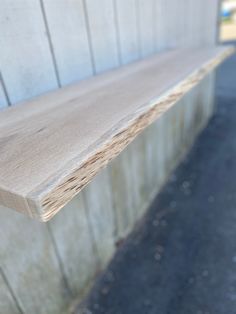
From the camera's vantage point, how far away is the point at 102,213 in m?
1.25

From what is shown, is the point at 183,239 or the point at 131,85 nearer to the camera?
the point at 131,85

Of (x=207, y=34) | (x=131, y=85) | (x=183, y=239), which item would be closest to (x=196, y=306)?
(x=183, y=239)

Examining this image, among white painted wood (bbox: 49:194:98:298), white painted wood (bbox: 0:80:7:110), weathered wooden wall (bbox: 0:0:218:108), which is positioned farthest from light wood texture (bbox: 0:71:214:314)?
weathered wooden wall (bbox: 0:0:218:108)

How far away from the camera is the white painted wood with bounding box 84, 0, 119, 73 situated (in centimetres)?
93

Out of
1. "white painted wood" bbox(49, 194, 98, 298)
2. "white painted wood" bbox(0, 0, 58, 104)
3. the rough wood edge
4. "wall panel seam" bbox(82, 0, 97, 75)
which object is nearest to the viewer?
the rough wood edge

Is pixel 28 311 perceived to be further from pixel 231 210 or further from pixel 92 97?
pixel 231 210

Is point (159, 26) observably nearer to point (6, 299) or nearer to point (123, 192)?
point (123, 192)

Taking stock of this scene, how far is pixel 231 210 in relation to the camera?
1633 millimetres

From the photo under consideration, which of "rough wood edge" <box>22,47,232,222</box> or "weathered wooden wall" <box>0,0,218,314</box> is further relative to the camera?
"weathered wooden wall" <box>0,0,218,314</box>

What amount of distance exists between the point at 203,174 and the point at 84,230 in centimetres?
114

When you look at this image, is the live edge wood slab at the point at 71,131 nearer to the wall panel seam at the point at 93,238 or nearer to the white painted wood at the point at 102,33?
the white painted wood at the point at 102,33

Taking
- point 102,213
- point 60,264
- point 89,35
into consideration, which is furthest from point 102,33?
point 60,264

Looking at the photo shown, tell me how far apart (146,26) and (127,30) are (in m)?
0.19

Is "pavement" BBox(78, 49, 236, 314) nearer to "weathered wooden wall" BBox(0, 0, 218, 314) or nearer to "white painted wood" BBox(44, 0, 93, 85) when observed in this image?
"weathered wooden wall" BBox(0, 0, 218, 314)
